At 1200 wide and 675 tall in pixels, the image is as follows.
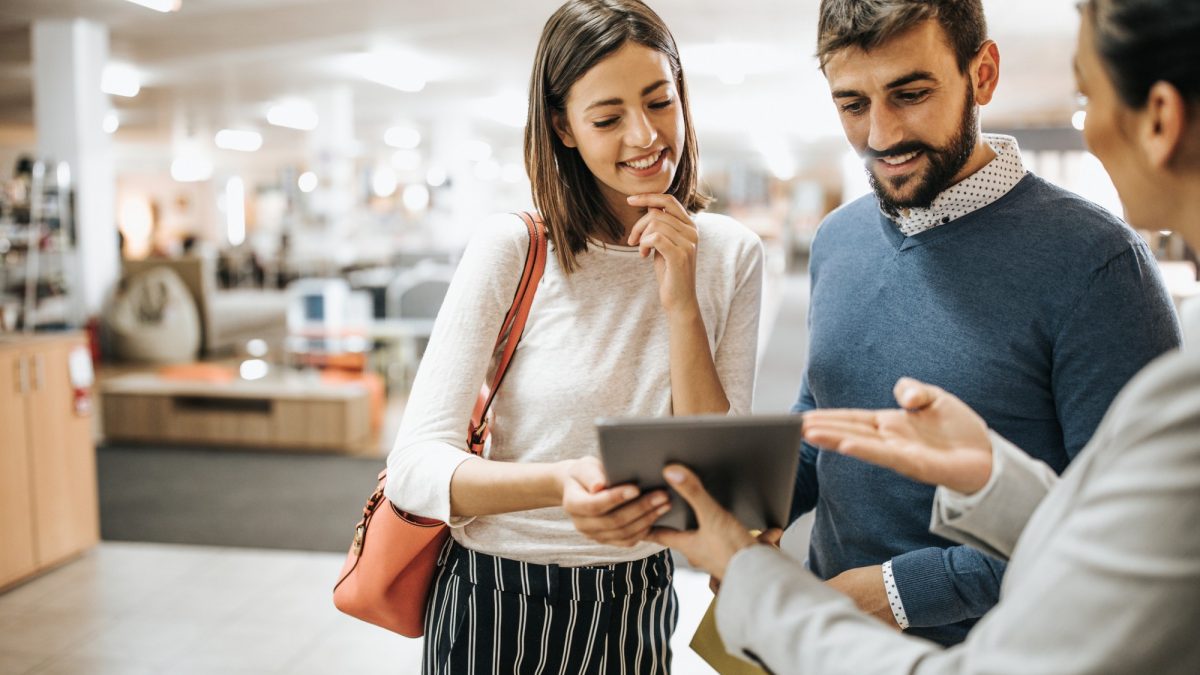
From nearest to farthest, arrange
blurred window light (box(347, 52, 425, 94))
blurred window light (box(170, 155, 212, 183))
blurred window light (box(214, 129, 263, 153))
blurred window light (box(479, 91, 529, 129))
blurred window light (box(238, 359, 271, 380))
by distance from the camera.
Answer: blurred window light (box(238, 359, 271, 380)) → blurred window light (box(347, 52, 425, 94)) → blurred window light (box(479, 91, 529, 129)) → blurred window light (box(214, 129, 263, 153)) → blurred window light (box(170, 155, 212, 183))

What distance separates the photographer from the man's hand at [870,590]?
1.32 metres

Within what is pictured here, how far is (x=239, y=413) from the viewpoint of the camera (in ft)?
21.7

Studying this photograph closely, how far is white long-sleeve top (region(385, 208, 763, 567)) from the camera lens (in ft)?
4.15

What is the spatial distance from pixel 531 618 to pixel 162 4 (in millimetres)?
8114

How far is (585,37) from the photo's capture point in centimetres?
133

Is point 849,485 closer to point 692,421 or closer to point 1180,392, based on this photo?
point 692,421

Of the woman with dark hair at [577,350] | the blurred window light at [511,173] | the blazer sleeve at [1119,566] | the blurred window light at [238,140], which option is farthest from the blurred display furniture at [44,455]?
the blurred window light at [511,173]

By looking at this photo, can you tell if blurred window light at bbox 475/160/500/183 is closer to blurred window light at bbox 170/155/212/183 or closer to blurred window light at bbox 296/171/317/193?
blurred window light at bbox 170/155/212/183

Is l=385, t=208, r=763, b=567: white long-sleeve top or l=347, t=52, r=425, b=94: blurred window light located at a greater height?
l=347, t=52, r=425, b=94: blurred window light

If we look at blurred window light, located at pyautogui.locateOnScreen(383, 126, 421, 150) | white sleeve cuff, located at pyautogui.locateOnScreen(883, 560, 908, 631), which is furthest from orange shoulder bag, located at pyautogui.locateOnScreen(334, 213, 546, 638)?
blurred window light, located at pyautogui.locateOnScreen(383, 126, 421, 150)

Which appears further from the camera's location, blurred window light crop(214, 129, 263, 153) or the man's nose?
blurred window light crop(214, 129, 263, 153)

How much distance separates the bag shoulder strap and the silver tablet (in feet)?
1.32

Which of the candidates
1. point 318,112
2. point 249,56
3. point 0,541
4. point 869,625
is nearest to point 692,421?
point 869,625

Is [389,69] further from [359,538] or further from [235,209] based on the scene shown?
[235,209]
